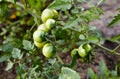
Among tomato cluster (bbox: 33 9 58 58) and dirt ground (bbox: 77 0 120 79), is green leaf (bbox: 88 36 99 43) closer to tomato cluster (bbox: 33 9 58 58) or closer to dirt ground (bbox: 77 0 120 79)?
tomato cluster (bbox: 33 9 58 58)

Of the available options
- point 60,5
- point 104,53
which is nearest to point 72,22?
point 60,5

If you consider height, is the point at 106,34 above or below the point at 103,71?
above

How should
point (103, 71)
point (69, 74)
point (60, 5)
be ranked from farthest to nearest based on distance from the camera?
point (103, 71)
point (60, 5)
point (69, 74)

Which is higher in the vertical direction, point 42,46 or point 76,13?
point 76,13

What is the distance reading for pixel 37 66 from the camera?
57.8 inches

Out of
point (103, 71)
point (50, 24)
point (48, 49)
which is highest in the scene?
point (50, 24)

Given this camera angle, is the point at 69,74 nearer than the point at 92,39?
Yes

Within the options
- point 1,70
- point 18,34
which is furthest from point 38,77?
point 18,34

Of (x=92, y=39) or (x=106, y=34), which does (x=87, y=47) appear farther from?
(x=106, y=34)

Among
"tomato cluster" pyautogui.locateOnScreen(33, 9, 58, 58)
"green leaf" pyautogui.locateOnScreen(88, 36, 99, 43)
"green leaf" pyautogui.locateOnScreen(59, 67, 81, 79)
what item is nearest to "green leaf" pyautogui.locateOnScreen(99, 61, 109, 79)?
"green leaf" pyautogui.locateOnScreen(88, 36, 99, 43)

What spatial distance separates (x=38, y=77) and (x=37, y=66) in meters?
0.05

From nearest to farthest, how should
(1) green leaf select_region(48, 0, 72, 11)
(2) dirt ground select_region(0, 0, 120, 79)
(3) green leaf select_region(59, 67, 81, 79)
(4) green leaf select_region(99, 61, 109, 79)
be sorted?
(3) green leaf select_region(59, 67, 81, 79) < (1) green leaf select_region(48, 0, 72, 11) < (4) green leaf select_region(99, 61, 109, 79) < (2) dirt ground select_region(0, 0, 120, 79)

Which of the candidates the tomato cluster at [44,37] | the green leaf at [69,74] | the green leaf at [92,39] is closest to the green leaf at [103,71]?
the green leaf at [92,39]

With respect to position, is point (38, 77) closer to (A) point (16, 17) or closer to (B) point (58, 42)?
(B) point (58, 42)
